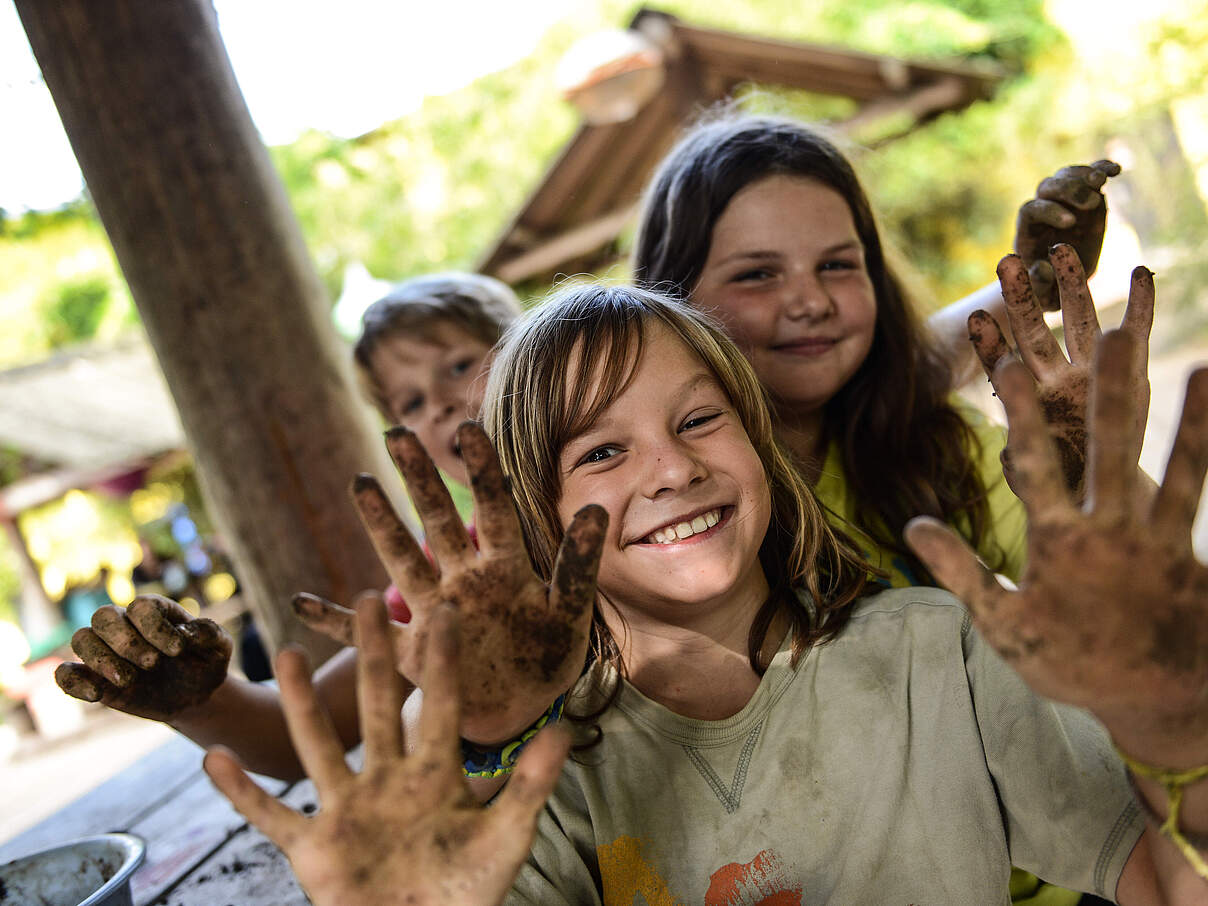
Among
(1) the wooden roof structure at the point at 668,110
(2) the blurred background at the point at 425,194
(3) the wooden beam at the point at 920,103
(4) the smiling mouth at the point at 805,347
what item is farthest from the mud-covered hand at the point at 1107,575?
(2) the blurred background at the point at 425,194

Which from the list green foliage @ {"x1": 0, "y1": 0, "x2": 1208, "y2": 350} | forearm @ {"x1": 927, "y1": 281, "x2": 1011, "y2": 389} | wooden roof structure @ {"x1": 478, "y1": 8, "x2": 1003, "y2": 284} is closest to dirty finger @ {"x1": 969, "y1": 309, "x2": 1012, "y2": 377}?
forearm @ {"x1": 927, "y1": 281, "x2": 1011, "y2": 389}

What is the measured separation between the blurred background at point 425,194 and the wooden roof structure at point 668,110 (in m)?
1.31

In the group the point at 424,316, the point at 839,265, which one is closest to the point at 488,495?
the point at 839,265

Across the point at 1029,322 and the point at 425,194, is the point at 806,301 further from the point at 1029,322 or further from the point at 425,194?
the point at 425,194

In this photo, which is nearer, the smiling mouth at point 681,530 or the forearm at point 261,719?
the smiling mouth at point 681,530

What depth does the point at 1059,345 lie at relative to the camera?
1264 millimetres

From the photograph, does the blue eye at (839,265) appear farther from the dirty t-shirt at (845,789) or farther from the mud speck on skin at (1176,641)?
the mud speck on skin at (1176,641)

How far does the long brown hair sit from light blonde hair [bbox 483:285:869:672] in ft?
1.11

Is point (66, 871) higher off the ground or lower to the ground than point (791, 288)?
lower

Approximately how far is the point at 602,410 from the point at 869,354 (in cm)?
94

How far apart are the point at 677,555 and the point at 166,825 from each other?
139 centimetres

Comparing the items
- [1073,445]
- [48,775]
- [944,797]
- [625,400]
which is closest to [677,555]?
[625,400]

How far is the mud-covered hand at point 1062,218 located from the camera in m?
1.50

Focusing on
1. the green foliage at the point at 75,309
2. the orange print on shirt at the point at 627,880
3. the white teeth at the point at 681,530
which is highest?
the green foliage at the point at 75,309
